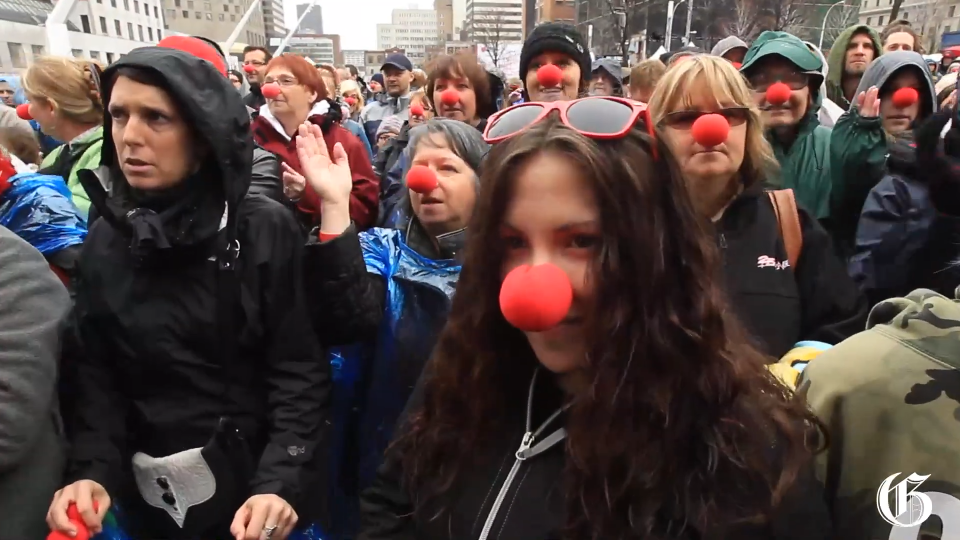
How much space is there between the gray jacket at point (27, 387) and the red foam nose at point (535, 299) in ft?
4.15

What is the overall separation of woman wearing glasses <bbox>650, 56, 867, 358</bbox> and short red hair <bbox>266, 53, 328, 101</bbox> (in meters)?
2.48

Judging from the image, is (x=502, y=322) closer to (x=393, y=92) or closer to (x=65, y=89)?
(x=65, y=89)

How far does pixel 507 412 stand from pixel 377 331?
918mm

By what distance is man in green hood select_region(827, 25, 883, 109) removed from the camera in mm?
4301

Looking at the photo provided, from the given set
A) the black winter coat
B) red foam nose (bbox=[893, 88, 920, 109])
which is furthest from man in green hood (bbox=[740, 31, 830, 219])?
the black winter coat

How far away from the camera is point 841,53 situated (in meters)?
4.44

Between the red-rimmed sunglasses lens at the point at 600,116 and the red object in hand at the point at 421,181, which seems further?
the red object in hand at the point at 421,181

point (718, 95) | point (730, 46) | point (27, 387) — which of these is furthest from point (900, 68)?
point (27, 387)

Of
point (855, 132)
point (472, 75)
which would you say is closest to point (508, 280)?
point (855, 132)

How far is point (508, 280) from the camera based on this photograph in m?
1.04

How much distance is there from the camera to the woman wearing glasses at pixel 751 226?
197 centimetres

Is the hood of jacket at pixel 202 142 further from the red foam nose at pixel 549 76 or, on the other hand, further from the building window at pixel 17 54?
the building window at pixel 17 54

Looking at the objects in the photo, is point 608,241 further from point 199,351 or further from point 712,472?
point 199,351

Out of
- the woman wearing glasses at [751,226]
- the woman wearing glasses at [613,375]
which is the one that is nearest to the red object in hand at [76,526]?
the woman wearing glasses at [613,375]
